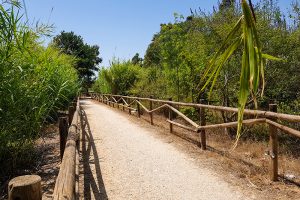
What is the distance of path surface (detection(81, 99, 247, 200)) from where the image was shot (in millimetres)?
4391

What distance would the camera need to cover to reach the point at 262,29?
913 centimetres

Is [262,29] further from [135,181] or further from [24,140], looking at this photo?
[24,140]

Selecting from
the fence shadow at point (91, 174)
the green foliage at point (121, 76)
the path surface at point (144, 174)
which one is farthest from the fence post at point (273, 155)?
the green foliage at point (121, 76)

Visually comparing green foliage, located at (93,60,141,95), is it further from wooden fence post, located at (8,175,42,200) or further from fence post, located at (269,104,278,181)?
wooden fence post, located at (8,175,42,200)

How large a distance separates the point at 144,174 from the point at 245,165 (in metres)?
1.68

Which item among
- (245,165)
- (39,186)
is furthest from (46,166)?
(39,186)

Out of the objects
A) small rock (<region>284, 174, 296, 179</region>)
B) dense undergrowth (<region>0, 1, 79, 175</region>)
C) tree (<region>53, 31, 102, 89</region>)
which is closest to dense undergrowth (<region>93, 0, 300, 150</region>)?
small rock (<region>284, 174, 296, 179</region>)

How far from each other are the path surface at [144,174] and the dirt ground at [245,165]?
0.20 metres

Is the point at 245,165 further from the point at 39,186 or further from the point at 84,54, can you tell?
the point at 84,54

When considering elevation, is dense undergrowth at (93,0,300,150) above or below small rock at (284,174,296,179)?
above

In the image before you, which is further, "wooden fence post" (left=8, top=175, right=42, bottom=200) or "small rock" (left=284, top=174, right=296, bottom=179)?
"small rock" (left=284, top=174, right=296, bottom=179)

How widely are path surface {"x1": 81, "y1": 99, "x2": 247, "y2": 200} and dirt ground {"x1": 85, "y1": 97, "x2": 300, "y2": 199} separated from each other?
A: 0.66 feet

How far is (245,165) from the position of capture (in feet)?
18.0

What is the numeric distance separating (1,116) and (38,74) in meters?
1.07
